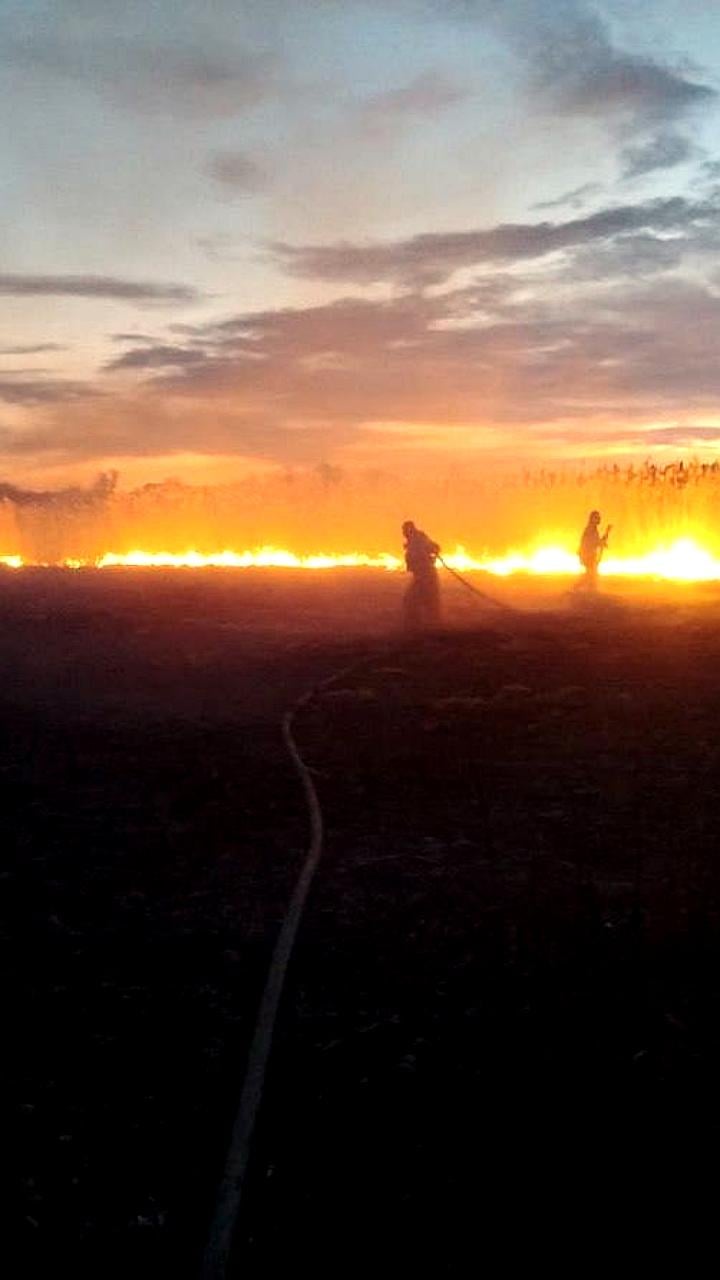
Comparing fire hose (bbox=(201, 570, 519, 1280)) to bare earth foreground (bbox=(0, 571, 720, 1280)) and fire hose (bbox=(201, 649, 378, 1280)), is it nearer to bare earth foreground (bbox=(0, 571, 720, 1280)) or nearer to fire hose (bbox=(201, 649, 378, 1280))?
fire hose (bbox=(201, 649, 378, 1280))

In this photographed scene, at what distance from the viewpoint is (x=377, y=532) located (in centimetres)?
14938

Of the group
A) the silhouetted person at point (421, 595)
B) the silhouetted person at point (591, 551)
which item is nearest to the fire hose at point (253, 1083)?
the silhouetted person at point (421, 595)

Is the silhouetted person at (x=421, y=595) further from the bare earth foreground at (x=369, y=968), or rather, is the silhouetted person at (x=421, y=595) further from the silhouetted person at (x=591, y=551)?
the silhouetted person at (x=591, y=551)

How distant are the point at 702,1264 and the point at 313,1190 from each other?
188 centimetres

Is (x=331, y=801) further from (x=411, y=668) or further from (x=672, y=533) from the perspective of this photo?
(x=672, y=533)

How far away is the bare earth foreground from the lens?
6.94 meters

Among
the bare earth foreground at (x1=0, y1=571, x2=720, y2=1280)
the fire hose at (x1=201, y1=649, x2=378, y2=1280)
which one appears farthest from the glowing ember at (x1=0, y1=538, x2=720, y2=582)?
the fire hose at (x1=201, y1=649, x2=378, y2=1280)

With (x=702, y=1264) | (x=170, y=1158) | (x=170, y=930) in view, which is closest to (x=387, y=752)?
(x=170, y=930)

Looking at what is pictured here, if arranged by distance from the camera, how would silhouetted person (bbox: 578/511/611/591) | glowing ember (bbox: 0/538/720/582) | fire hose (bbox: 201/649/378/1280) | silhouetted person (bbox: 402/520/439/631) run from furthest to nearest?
glowing ember (bbox: 0/538/720/582) → silhouetted person (bbox: 578/511/611/591) → silhouetted person (bbox: 402/520/439/631) → fire hose (bbox: 201/649/378/1280)

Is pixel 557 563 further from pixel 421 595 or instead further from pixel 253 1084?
pixel 253 1084

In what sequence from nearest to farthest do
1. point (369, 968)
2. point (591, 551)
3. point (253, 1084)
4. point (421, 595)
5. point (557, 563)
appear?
point (253, 1084), point (369, 968), point (421, 595), point (591, 551), point (557, 563)

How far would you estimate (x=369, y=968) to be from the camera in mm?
10602

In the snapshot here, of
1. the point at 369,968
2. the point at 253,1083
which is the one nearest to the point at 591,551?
the point at 369,968

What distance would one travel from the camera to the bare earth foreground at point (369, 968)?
694 cm
